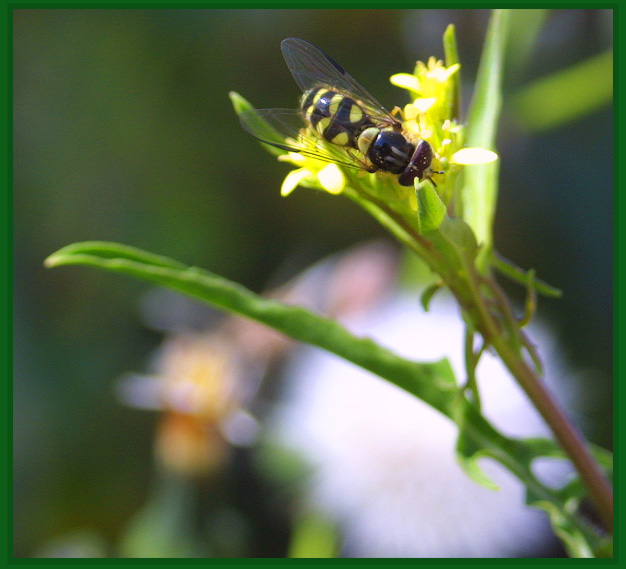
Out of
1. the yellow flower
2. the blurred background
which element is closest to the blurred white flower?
the blurred background

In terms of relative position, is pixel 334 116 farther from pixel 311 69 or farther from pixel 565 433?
pixel 565 433

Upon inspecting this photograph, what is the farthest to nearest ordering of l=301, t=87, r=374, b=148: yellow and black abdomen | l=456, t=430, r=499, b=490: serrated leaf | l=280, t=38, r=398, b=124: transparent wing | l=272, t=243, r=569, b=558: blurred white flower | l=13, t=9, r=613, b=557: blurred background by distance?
1. l=13, t=9, r=613, b=557: blurred background
2. l=272, t=243, r=569, b=558: blurred white flower
3. l=280, t=38, r=398, b=124: transparent wing
4. l=301, t=87, r=374, b=148: yellow and black abdomen
5. l=456, t=430, r=499, b=490: serrated leaf

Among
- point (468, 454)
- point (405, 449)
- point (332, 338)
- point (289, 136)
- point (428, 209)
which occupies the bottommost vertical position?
point (405, 449)

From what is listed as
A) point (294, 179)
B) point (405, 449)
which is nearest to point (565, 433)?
point (294, 179)

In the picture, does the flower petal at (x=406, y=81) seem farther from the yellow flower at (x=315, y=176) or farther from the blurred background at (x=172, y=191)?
the blurred background at (x=172, y=191)

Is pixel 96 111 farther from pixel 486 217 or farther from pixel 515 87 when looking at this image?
pixel 486 217

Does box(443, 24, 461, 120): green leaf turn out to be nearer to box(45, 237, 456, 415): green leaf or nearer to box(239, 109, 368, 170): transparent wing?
box(239, 109, 368, 170): transparent wing
